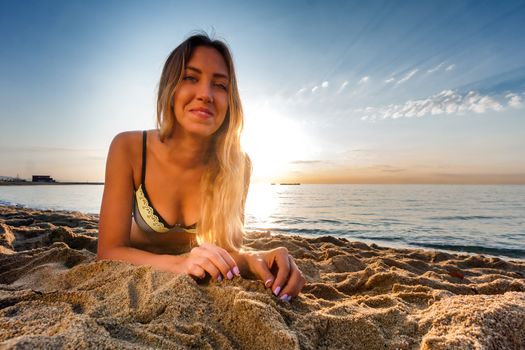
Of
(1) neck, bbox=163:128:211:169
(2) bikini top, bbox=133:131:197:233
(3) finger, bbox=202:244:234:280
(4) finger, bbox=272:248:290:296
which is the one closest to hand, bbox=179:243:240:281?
(3) finger, bbox=202:244:234:280

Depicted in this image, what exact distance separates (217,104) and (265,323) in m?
1.69

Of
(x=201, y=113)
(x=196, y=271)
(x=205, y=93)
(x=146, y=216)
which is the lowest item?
(x=196, y=271)

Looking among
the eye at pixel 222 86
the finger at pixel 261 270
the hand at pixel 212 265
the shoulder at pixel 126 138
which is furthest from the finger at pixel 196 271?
the eye at pixel 222 86

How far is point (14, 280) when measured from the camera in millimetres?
2314

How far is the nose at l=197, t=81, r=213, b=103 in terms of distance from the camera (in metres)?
2.37

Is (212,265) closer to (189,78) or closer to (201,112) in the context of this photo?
(201,112)

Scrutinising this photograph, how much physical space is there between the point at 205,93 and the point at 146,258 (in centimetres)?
126

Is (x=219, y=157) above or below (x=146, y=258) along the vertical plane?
above

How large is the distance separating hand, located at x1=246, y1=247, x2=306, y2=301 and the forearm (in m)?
0.46

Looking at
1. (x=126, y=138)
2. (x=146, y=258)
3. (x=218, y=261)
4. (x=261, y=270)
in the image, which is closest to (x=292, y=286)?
(x=261, y=270)

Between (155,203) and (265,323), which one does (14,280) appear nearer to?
(155,203)

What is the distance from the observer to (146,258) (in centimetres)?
201

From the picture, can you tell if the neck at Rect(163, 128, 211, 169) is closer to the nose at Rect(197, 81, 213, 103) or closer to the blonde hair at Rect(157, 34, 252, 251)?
the blonde hair at Rect(157, 34, 252, 251)

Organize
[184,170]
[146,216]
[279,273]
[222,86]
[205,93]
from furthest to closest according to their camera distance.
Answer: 1. [184,170]
2. [146,216]
3. [222,86]
4. [205,93]
5. [279,273]
